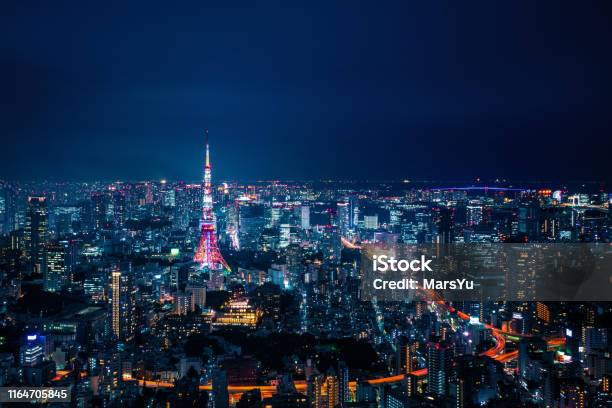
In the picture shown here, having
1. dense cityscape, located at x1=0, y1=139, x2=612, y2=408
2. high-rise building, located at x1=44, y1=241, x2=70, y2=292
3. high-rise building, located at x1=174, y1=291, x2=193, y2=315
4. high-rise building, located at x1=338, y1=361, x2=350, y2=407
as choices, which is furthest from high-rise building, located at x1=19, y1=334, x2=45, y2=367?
high-rise building, located at x1=44, y1=241, x2=70, y2=292

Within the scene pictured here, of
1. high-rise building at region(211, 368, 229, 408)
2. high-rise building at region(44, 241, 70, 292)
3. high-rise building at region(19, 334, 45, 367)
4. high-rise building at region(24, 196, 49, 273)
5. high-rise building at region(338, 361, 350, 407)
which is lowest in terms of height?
high-rise building at region(211, 368, 229, 408)

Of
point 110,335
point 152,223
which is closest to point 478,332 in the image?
point 110,335

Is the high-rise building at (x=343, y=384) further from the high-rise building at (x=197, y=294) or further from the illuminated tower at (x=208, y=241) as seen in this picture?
the illuminated tower at (x=208, y=241)

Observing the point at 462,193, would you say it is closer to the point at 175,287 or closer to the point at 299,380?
the point at 299,380

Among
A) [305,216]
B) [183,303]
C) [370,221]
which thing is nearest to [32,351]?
[183,303]

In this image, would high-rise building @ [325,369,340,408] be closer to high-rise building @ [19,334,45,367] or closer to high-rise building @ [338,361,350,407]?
high-rise building @ [338,361,350,407]
